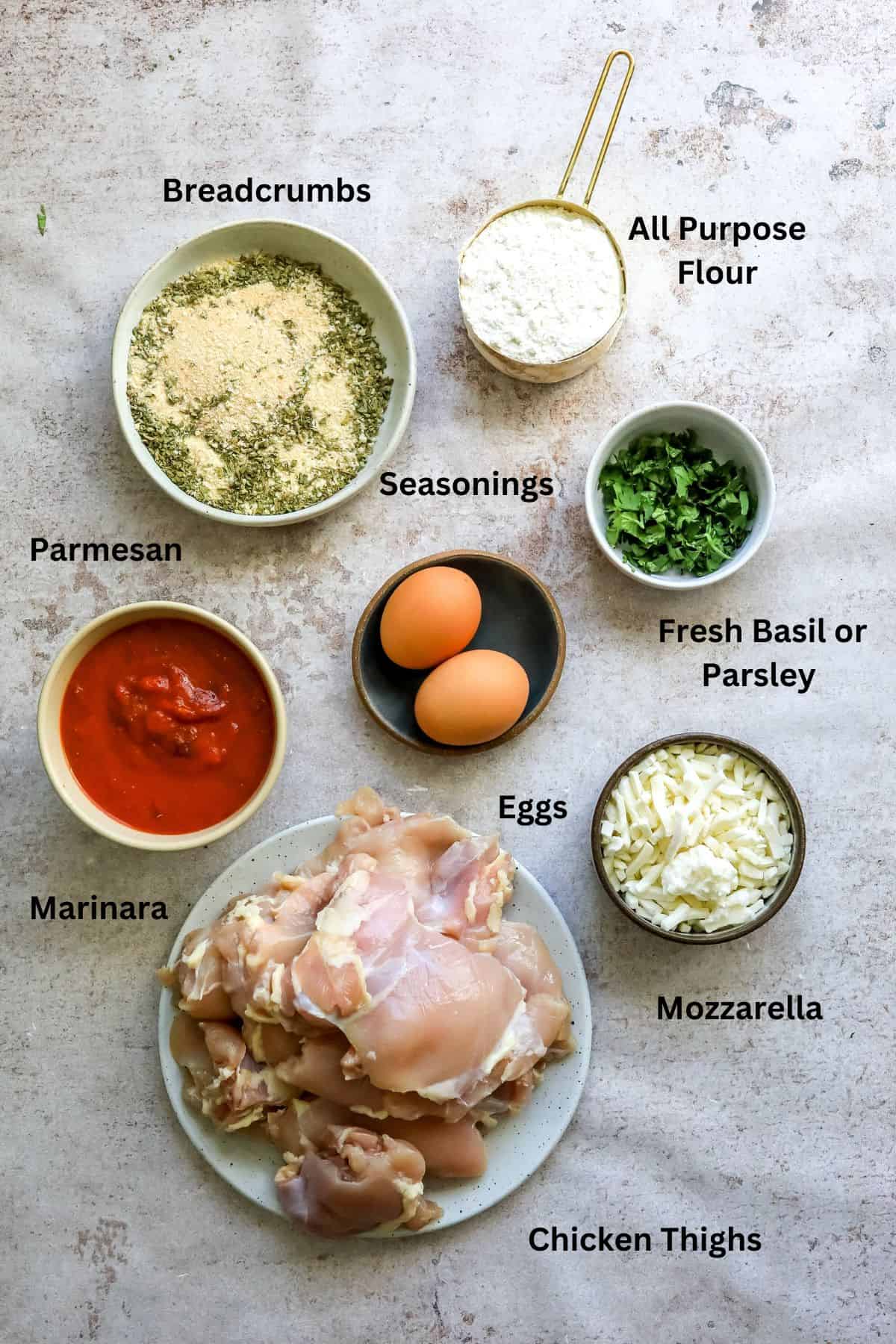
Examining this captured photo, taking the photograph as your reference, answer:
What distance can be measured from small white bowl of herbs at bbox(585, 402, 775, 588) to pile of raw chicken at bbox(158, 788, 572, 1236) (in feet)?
2.04

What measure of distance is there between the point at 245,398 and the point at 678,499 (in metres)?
0.83

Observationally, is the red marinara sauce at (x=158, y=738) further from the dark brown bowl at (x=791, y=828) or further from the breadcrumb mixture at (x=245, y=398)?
the dark brown bowl at (x=791, y=828)

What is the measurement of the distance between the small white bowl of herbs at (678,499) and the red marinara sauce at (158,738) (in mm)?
726

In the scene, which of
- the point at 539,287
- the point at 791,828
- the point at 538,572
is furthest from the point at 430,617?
the point at 791,828

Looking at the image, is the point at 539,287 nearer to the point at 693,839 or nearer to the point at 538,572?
the point at 538,572

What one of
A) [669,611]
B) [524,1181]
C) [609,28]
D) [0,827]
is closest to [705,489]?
[669,611]

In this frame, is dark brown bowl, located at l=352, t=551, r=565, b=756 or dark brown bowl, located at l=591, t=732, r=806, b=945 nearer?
dark brown bowl, located at l=591, t=732, r=806, b=945

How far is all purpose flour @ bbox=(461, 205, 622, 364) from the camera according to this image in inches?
78.6

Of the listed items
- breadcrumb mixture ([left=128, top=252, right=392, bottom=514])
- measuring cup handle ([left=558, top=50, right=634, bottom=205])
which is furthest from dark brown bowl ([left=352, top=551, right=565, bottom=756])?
measuring cup handle ([left=558, top=50, right=634, bottom=205])

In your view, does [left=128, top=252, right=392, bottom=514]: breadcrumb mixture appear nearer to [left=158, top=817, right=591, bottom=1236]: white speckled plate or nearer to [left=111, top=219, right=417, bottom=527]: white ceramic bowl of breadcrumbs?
[left=111, top=219, right=417, bottom=527]: white ceramic bowl of breadcrumbs

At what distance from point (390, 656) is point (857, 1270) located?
148 cm

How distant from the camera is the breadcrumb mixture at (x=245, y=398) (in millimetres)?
2043

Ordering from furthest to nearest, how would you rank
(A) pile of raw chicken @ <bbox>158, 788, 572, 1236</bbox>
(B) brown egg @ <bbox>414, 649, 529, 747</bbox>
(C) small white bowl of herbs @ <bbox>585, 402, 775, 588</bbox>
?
1. (C) small white bowl of herbs @ <bbox>585, 402, 775, 588</bbox>
2. (B) brown egg @ <bbox>414, 649, 529, 747</bbox>
3. (A) pile of raw chicken @ <bbox>158, 788, 572, 1236</bbox>

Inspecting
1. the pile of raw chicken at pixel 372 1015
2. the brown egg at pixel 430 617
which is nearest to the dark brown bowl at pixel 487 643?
the brown egg at pixel 430 617
